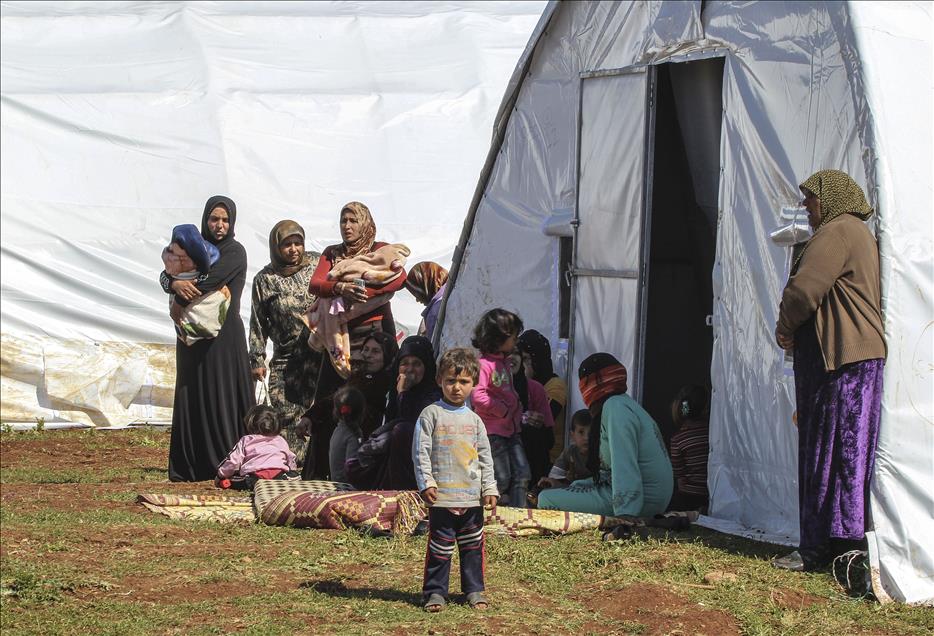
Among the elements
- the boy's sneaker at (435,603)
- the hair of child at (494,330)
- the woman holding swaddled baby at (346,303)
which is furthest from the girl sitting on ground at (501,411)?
the boy's sneaker at (435,603)

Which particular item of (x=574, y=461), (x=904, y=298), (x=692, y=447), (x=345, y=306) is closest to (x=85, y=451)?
(x=345, y=306)

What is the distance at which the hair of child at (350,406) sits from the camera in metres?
7.99

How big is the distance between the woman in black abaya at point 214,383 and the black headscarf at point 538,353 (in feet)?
6.26

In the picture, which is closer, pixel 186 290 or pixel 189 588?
pixel 189 588

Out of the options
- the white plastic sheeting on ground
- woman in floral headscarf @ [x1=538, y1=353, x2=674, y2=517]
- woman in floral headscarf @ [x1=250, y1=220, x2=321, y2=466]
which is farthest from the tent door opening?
the white plastic sheeting on ground

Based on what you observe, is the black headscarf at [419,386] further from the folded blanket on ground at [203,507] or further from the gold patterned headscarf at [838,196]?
the gold patterned headscarf at [838,196]

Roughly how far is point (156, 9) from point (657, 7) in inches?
360

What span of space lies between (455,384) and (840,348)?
61.7 inches

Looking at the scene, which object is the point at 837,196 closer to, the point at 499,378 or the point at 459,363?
the point at 459,363

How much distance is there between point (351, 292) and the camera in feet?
28.0

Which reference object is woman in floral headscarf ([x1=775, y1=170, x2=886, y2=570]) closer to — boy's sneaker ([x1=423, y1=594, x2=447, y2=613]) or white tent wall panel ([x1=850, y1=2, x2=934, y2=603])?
white tent wall panel ([x1=850, y1=2, x2=934, y2=603])

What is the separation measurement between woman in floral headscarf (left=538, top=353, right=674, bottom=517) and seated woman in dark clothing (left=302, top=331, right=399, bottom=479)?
147 centimetres

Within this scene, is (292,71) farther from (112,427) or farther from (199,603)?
(199,603)

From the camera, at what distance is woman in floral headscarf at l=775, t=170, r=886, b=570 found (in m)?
5.75
